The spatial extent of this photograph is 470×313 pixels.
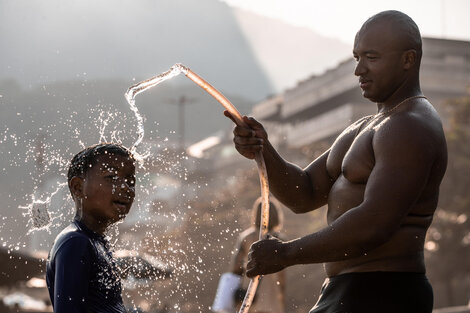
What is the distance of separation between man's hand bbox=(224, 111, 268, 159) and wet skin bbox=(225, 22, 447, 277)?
1.12 ft

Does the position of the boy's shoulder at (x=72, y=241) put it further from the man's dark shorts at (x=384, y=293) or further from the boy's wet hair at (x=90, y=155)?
the man's dark shorts at (x=384, y=293)

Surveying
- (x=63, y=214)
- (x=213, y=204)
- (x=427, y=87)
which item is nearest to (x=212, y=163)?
(x=427, y=87)

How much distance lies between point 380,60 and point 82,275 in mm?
1450

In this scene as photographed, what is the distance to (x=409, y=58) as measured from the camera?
11.8 feet

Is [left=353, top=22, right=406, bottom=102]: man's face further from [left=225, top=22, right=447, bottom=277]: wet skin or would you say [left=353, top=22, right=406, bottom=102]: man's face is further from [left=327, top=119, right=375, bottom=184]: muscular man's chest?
[left=327, top=119, right=375, bottom=184]: muscular man's chest

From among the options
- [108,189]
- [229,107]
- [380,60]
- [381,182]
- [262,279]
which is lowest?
[381,182]

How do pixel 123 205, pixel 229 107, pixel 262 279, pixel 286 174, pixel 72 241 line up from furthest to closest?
1. pixel 262 279
2. pixel 286 174
3. pixel 229 107
4. pixel 123 205
5. pixel 72 241

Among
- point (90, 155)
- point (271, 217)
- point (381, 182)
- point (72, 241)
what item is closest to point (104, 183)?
point (90, 155)

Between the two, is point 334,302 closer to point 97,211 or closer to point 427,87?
point 97,211

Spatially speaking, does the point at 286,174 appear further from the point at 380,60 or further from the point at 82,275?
the point at 82,275

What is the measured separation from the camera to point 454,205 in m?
24.0

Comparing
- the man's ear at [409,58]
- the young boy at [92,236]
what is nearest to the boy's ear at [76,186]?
the young boy at [92,236]

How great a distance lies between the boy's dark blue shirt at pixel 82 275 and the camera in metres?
3.26

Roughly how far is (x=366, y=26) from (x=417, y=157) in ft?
2.15
